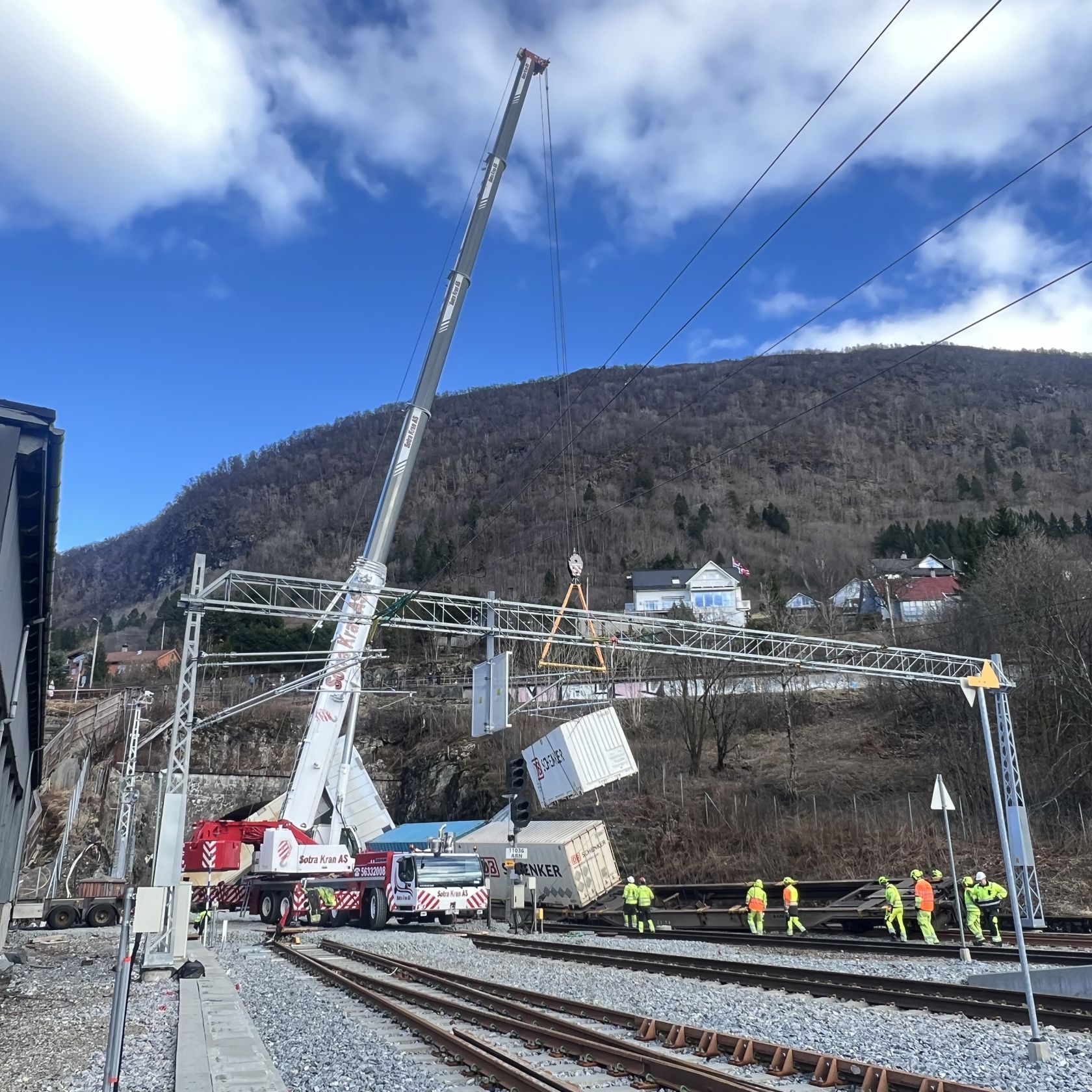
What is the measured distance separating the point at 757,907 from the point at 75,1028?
14.3 metres

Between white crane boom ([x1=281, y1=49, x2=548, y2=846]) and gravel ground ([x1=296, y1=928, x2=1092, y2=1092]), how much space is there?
9.48 m

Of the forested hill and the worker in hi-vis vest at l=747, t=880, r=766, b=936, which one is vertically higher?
the forested hill

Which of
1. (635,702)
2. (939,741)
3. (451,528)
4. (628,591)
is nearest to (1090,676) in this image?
(939,741)

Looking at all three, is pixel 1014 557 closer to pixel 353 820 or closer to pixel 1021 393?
pixel 353 820

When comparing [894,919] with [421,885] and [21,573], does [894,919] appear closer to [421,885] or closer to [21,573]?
[421,885]

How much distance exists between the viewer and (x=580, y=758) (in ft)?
96.0

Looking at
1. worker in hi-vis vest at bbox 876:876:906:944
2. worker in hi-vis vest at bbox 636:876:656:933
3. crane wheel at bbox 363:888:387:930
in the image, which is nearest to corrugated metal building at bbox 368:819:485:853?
crane wheel at bbox 363:888:387:930

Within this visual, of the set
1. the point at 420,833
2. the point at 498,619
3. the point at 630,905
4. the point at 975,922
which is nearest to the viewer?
the point at 975,922

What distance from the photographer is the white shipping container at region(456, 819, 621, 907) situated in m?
27.4

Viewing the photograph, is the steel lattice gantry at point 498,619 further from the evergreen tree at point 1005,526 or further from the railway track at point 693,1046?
the evergreen tree at point 1005,526

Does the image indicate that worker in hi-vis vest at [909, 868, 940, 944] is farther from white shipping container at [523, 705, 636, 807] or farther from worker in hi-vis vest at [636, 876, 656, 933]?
white shipping container at [523, 705, 636, 807]

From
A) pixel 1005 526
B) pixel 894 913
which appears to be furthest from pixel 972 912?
pixel 1005 526

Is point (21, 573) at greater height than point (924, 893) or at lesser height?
greater

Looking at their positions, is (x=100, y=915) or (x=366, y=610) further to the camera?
(x=100, y=915)
